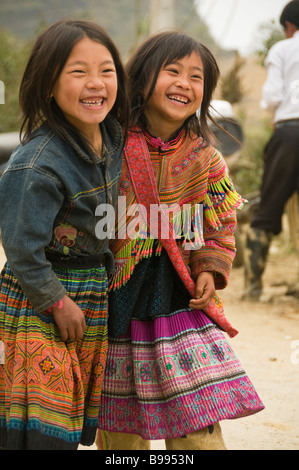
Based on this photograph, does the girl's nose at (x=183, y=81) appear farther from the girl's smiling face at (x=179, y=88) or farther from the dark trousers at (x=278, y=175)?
the dark trousers at (x=278, y=175)

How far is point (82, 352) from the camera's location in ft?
6.61

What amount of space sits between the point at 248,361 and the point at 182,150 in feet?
7.15

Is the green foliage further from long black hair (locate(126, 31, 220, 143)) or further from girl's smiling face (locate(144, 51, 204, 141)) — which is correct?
girl's smiling face (locate(144, 51, 204, 141))

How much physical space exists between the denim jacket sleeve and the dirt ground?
126 cm

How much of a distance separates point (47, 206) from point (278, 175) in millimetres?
3539

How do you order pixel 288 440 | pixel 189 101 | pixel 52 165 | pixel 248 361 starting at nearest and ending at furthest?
1. pixel 52 165
2. pixel 189 101
3. pixel 288 440
4. pixel 248 361

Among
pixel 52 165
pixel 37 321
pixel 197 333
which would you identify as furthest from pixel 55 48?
pixel 197 333

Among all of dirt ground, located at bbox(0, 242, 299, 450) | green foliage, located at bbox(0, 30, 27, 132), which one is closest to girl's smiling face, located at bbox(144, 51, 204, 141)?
dirt ground, located at bbox(0, 242, 299, 450)

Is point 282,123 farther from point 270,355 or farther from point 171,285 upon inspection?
point 171,285

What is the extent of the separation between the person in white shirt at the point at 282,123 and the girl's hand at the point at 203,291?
3042 mm

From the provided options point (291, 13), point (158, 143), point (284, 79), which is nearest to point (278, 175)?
point (284, 79)

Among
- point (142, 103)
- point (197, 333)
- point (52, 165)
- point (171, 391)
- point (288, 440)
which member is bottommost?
point (288, 440)

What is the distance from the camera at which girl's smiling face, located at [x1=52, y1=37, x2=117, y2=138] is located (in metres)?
1.90

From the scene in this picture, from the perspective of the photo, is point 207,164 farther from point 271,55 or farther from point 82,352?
point 271,55
